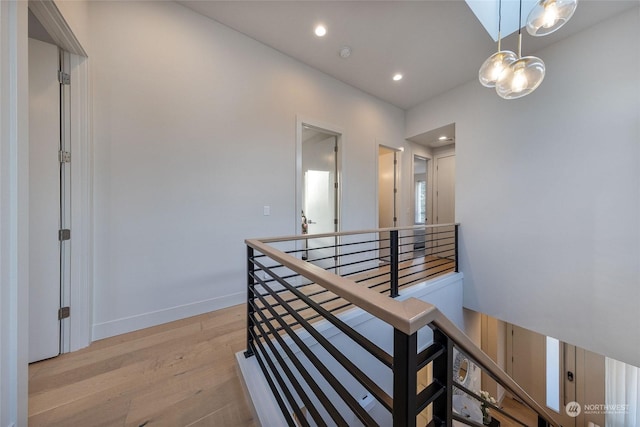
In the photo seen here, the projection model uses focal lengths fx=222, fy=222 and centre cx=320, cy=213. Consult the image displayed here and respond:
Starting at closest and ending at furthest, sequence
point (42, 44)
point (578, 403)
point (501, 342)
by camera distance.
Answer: point (42, 44) < point (578, 403) < point (501, 342)

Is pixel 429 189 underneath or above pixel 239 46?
underneath

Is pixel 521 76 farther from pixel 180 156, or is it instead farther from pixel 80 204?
pixel 80 204

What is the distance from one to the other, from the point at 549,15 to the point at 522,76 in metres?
0.31

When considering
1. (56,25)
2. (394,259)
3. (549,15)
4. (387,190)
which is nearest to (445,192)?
(387,190)

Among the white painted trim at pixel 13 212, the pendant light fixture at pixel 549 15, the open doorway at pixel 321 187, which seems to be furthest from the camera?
the open doorway at pixel 321 187

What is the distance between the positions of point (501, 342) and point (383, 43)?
5.50 meters

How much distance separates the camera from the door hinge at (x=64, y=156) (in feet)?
5.21

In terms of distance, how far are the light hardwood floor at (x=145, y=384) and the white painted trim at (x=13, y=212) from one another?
0.30m

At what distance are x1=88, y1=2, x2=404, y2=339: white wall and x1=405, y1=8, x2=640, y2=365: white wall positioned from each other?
2.74 meters

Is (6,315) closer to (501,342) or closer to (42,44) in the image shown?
(42,44)

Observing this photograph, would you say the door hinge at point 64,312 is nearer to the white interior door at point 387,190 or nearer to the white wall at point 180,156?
the white wall at point 180,156

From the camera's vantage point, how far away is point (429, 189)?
5023mm

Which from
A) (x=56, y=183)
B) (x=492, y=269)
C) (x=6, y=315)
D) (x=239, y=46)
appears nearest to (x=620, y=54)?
(x=492, y=269)

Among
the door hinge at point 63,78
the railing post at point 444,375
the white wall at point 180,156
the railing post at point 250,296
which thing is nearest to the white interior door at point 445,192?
the white wall at point 180,156
